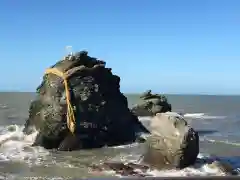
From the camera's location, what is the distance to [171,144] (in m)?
10.9

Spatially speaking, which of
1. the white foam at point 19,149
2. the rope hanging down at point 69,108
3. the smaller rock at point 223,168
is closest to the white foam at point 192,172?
the smaller rock at point 223,168

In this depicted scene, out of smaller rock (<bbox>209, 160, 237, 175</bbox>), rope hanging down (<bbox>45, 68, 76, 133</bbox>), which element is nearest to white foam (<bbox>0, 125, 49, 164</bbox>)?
rope hanging down (<bbox>45, 68, 76, 133</bbox>)

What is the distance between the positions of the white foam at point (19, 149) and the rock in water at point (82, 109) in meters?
0.42

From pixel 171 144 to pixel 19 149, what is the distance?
596 cm

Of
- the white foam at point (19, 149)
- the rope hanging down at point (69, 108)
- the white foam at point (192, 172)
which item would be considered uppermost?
the rope hanging down at point (69, 108)

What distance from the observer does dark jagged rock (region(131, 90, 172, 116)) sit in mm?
34769

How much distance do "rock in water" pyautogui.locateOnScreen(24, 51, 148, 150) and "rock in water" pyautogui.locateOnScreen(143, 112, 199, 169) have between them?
382 cm

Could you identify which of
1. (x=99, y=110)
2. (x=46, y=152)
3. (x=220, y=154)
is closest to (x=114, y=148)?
(x=99, y=110)

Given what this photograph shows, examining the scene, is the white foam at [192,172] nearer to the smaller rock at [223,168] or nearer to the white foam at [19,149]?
the smaller rock at [223,168]

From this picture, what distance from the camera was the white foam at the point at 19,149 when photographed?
12727mm

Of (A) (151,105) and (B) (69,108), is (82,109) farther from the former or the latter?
(A) (151,105)

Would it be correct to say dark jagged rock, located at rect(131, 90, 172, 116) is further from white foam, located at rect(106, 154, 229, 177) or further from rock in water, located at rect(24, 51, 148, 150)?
white foam, located at rect(106, 154, 229, 177)

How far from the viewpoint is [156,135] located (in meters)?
11.3

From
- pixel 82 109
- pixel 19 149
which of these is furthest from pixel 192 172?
pixel 19 149
